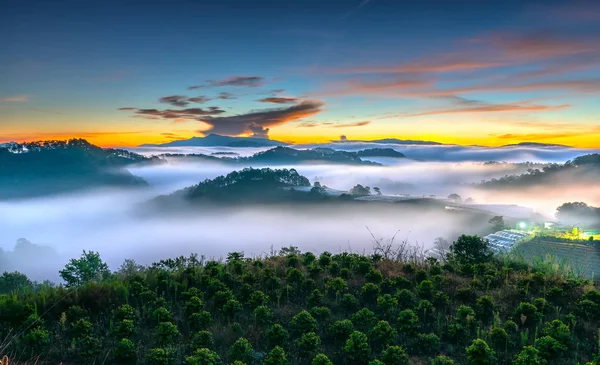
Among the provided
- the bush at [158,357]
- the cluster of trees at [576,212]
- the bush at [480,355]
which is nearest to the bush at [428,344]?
the bush at [480,355]

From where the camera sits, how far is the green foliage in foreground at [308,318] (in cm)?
744

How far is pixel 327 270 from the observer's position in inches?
478

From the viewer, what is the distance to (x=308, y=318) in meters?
8.27

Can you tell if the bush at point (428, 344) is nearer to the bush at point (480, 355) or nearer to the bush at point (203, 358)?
the bush at point (480, 355)

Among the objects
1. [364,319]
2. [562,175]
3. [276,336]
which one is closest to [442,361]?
[364,319]

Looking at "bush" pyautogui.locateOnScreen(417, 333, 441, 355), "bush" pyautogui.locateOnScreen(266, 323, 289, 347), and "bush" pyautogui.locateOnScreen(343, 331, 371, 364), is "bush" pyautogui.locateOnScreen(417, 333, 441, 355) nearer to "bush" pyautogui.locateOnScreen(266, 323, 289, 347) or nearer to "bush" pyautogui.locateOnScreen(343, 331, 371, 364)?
"bush" pyautogui.locateOnScreen(343, 331, 371, 364)

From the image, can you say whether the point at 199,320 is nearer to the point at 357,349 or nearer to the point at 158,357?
the point at 158,357

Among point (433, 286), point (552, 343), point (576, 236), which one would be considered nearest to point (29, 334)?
point (433, 286)

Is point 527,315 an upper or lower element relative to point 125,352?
upper

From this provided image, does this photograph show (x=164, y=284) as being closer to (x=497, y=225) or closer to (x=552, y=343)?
(x=552, y=343)

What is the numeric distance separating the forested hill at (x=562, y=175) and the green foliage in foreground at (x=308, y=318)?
182 m

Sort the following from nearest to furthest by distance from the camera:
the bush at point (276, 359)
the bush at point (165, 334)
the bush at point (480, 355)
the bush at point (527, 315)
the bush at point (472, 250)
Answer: the bush at point (276, 359)
the bush at point (480, 355)
the bush at point (165, 334)
the bush at point (527, 315)
the bush at point (472, 250)

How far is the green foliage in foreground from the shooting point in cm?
744

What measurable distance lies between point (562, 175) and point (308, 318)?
202 m
